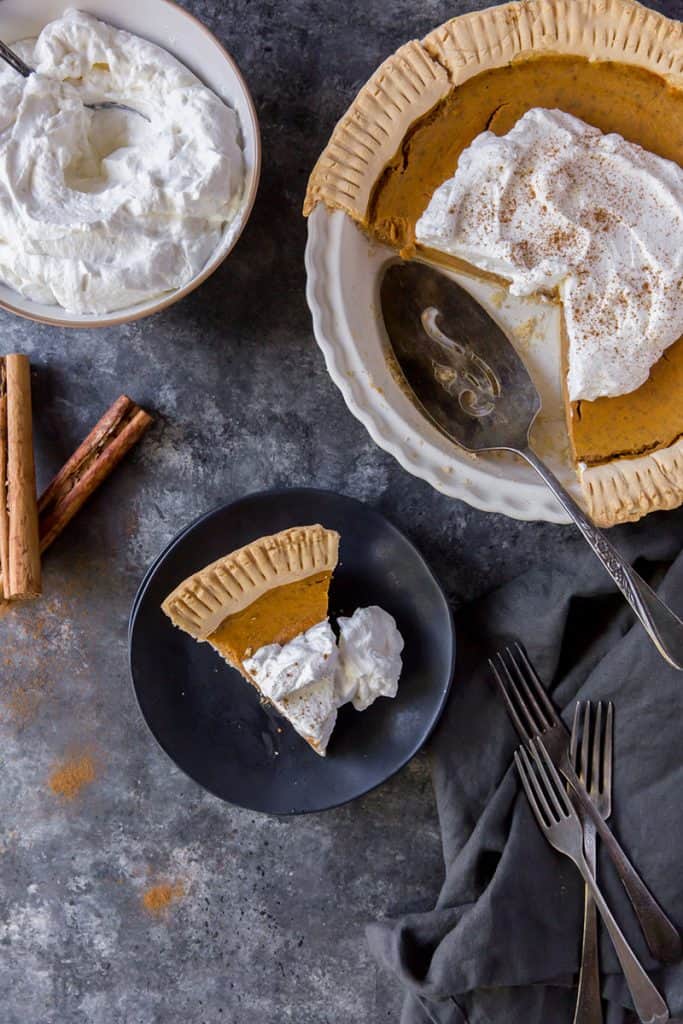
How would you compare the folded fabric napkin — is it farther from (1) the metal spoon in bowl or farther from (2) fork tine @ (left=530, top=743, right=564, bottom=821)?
(1) the metal spoon in bowl

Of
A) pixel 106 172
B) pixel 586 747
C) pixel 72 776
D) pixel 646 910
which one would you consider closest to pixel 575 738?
pixel 586 747

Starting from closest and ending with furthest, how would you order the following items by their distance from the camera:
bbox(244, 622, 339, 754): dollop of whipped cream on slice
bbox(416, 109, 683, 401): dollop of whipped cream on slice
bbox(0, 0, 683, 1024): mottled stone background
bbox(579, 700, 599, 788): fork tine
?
bbox(416, 109, 683, 401): dollop of whipped cream on slice, bbox(244, 622, 339, 754): dollop of whipped cream on slice, bbox(579, 700, 599, 788): fork tine, bbox(0, 0, 683, 1024): mottled stone background

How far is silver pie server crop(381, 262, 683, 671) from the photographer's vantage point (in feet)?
6.47

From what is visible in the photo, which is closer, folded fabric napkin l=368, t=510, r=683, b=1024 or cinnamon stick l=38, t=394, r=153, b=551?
folded fabric napkin l=368, t=510, r=683, b=1024

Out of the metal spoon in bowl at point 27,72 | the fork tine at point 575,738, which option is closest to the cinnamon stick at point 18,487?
the metal spoon in bowl at point 27,72

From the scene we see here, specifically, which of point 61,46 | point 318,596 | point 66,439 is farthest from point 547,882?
point 61,46

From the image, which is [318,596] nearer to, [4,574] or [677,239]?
[4,574]

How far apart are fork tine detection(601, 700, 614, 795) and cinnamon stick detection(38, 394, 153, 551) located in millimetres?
1257

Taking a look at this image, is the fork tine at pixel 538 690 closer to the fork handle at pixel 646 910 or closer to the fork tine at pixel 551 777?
the fork tine at pixel 551 777

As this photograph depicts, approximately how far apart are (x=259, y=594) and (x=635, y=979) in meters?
1.17

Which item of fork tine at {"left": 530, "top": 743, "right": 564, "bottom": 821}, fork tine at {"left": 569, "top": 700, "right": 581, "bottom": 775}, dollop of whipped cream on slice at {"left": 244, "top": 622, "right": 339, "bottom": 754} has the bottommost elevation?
dollop of whipped cream on slice at {"left": 244, "top": 622, "right": 339, "bottom": 754}

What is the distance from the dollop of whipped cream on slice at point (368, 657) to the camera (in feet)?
6.68

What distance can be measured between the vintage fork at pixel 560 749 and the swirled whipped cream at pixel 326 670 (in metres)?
0.28

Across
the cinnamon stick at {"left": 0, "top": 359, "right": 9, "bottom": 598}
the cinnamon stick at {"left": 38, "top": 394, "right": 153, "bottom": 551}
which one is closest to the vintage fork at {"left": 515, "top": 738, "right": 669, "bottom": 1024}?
the cinnamon stick at {"left": 38, "top": 394, "right": 153, "bottom": 551}
